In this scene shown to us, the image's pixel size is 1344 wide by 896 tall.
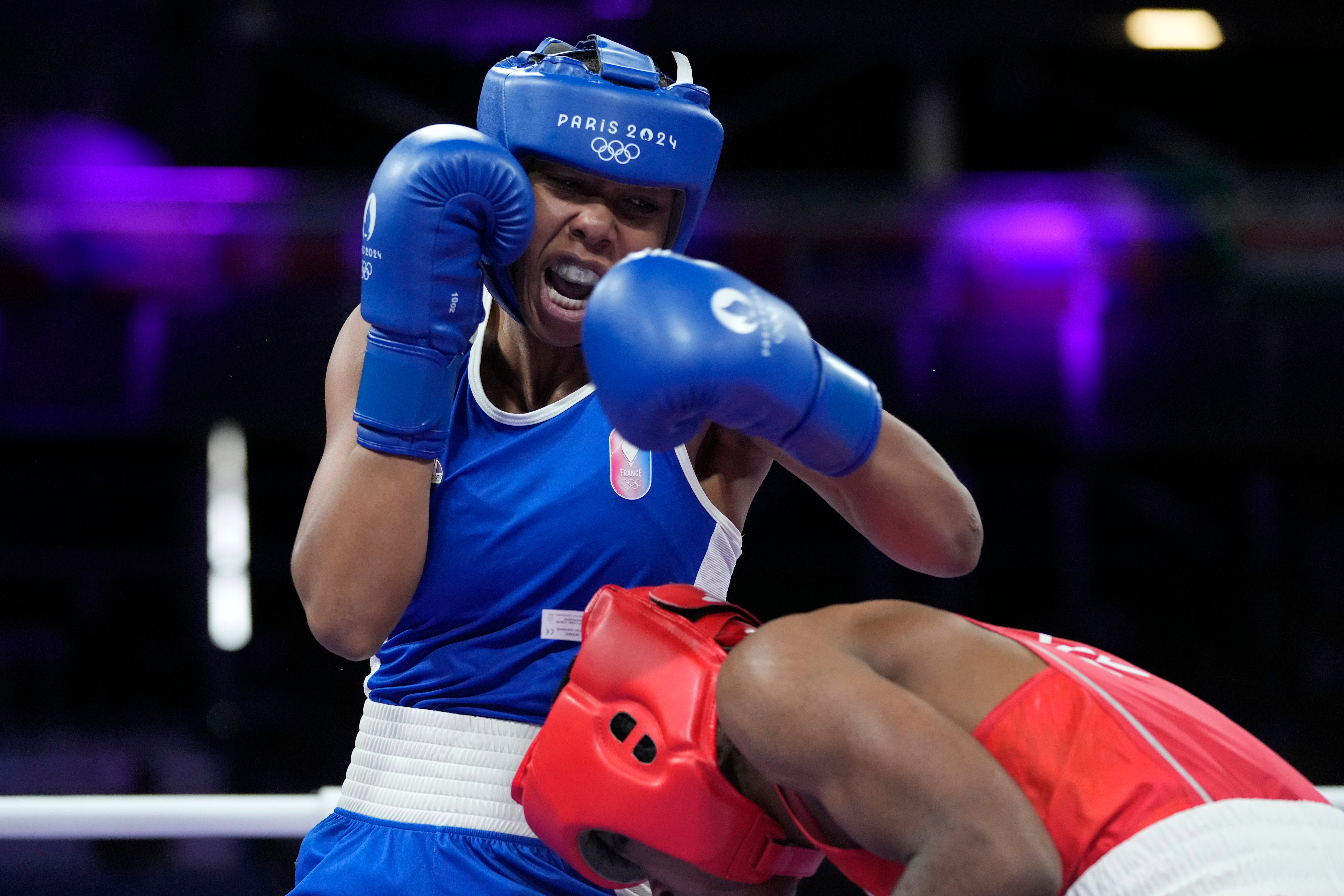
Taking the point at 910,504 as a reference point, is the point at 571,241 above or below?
above

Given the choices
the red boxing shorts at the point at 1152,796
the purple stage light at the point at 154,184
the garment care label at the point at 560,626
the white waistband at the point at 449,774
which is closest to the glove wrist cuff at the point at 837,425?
the red boxing shorts at the point at 1152,796

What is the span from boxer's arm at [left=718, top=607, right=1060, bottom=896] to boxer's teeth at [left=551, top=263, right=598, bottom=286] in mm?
677

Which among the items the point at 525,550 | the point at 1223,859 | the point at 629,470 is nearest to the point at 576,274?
the point at 629,470

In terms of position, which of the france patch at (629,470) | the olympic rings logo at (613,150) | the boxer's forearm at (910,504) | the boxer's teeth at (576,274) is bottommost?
the france patch at (629,470)

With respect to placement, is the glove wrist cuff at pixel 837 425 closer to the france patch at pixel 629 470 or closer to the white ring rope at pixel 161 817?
the france patch at pixel 629 470

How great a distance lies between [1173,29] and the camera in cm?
898

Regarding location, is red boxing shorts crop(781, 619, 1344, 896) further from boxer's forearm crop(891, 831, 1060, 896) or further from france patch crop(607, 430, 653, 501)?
france patch crop(607, 430, 653, 501)

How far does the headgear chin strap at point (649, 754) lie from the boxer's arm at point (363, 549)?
263mm

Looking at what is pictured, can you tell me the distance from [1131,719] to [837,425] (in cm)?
44

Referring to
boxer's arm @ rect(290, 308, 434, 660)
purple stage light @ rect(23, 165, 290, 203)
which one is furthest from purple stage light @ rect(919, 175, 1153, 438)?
boxer's arm @ rect(290, 308, 434, 660)

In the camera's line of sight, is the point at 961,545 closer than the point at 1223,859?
No

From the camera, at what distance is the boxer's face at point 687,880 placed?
159cm

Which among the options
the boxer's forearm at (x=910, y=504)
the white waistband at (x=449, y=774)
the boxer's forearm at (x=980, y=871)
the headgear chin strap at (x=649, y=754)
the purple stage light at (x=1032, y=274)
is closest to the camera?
the boxer's forearm at (x=980, y=871)

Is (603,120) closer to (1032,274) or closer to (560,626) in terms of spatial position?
(560,626)
